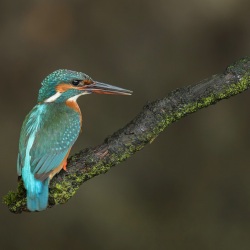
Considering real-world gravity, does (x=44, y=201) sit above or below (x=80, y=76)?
below

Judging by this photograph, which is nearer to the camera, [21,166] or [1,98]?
[21,166]

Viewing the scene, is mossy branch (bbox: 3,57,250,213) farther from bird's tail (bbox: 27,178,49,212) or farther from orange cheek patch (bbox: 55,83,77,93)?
orange cheek patch (bbox: 55,83,77,93)

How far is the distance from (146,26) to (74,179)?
2.38 metres

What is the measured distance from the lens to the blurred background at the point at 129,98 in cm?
466

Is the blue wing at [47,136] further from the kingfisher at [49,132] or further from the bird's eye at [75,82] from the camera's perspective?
the bird's eye at [75,82]

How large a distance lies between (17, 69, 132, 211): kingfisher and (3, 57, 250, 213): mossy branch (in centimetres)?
8

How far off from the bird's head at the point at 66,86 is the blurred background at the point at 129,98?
2.00 metres

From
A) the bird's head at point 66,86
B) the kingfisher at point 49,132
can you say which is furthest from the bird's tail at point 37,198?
the bird's head at point 66,86

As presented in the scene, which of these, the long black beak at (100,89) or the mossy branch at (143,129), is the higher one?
the long black beak at (100,89)

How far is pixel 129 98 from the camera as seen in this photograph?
4.77m

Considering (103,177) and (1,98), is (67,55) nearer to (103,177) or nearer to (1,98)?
(1,98)

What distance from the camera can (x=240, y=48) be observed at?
4645mm

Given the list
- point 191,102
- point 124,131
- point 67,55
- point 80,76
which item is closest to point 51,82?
point 80,76


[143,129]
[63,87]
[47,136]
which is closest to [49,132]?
[47,136]
